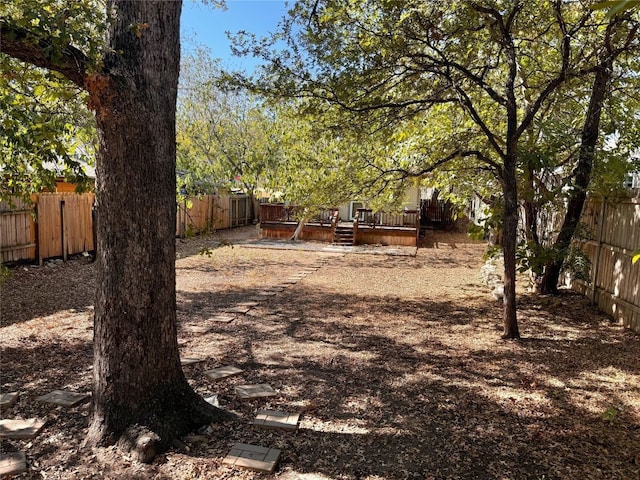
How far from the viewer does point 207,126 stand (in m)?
16.3

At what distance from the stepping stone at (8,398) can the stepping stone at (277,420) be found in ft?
6.27

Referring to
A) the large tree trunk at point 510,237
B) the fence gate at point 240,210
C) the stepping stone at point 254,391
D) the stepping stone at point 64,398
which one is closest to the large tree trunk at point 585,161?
the large tree trunk at point 510,237

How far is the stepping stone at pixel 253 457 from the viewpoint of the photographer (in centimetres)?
272

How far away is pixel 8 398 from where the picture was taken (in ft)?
11.6

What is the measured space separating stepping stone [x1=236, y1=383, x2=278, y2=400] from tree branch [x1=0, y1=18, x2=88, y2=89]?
257 centimetres

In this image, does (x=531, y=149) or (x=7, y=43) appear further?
(x=531, y=149)

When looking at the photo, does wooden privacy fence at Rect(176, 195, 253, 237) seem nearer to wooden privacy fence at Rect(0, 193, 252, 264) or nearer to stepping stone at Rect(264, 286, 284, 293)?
wooden privacy fence at Rect(0, 193, 252, 264)

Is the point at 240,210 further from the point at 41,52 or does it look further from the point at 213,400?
the point at 41,52

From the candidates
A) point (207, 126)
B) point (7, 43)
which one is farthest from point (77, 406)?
point (207, 126)

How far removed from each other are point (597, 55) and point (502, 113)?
162cm

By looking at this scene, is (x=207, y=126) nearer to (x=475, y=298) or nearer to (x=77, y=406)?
(x=475, y=298)

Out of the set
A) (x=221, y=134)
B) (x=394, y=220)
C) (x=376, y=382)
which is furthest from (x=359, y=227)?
(x=376, y=382)

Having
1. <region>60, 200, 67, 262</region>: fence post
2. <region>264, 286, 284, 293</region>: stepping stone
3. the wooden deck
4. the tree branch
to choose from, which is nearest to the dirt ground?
<region>264, 286, 284, 293</region>: stepping stone

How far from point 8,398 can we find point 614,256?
7.24 meters
